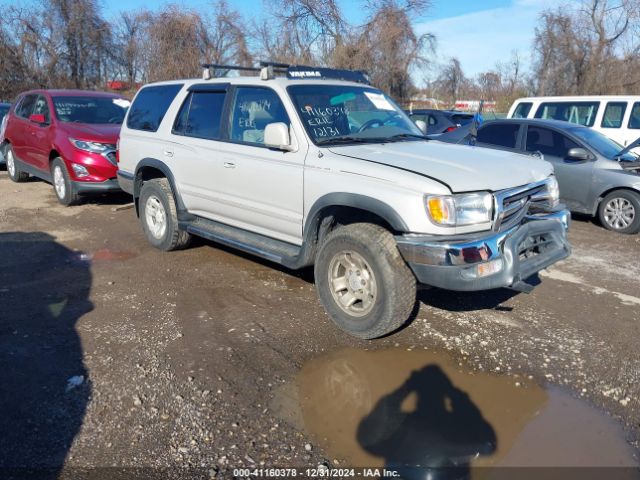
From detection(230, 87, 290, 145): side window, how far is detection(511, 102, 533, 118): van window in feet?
27.8

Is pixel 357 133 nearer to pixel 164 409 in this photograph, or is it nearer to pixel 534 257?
pixel 534 257

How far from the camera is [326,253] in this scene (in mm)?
4285

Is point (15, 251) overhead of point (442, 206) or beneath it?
beneath

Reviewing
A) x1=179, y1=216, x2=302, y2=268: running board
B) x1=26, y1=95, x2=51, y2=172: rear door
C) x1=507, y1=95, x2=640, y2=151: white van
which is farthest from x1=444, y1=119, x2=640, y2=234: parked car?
x1=26, y1=95, x2=51, y2=172: rear door

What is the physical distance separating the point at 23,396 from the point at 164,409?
2.97ft

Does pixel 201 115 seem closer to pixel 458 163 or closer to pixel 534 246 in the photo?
pixel 458 163

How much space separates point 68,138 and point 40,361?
216 inches

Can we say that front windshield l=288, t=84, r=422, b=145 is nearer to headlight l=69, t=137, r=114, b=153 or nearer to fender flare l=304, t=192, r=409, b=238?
fender flare l=304, t=192, r=409, b=238

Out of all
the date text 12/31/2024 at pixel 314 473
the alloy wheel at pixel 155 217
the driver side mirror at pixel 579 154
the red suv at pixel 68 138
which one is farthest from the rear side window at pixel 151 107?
the driver side mirror at pixel 579 154

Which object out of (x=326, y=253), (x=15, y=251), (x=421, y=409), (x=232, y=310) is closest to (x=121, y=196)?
(x=15, y=251)

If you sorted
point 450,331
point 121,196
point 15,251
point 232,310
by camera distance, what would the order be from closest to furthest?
point 450,331, point 232,310, point 15,251, point 121,196

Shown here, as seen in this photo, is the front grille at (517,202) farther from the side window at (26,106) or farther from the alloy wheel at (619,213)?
the side window at (26,106)

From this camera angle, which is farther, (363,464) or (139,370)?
(139,370)

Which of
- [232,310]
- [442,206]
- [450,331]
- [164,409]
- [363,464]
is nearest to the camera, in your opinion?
[363,464]
